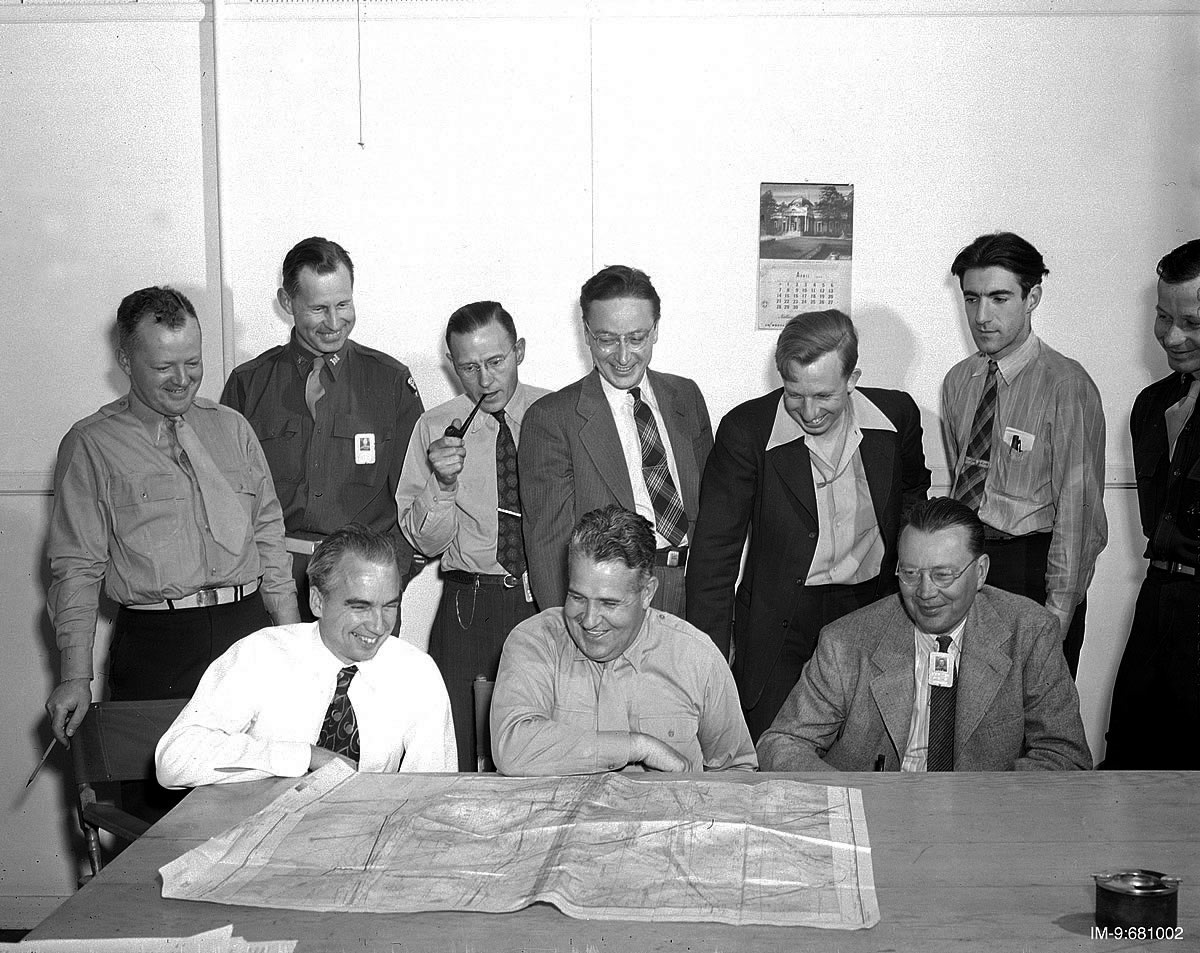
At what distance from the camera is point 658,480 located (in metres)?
3.46

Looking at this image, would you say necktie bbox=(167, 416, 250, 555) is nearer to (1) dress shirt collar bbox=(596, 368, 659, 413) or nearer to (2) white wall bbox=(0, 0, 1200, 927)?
(2) white wall bbox=(0, 0, 1200, 927)

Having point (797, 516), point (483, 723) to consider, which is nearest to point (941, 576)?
point (797, 516)

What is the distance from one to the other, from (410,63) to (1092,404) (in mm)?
2259

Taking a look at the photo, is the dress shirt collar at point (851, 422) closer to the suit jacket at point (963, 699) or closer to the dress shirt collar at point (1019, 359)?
the dress shirt collar at point (1019, 359)

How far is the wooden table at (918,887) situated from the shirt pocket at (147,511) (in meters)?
1.13

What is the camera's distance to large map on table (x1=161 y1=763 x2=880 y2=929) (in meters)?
1.78

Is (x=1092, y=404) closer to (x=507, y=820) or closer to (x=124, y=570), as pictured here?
(x=507, y=820)

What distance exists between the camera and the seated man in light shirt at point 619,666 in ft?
8.68

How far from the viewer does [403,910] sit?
177 centimetres

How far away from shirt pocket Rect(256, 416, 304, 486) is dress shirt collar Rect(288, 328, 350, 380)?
0.15 metres

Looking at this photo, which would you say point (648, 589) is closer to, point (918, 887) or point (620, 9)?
point (918, 887)

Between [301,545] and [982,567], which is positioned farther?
[301,545]

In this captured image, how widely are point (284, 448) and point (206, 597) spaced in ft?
1.79

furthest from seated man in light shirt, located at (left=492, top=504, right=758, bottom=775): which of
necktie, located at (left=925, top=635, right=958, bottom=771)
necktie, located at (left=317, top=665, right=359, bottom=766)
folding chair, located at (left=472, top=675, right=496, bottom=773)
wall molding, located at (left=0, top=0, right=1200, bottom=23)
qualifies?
wall molding, located at (left=0, top=0, right=1200, bottom=23)
